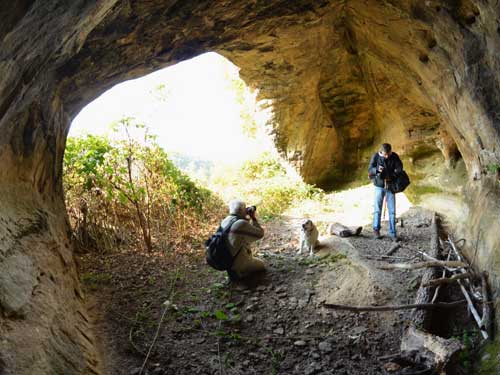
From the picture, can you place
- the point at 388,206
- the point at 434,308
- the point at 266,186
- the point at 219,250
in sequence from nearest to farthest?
the point at 434,308, the point at 219,250, the point at 388,206, the point at 266,186

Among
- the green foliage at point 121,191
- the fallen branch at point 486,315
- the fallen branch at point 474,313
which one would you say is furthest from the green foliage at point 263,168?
the fallen branch at point 486,315

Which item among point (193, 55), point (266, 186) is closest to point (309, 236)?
point (193, 55)

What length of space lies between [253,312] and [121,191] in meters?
3.23

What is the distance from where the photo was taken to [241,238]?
5238mm

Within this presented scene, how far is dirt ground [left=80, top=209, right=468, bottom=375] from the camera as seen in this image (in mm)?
3812

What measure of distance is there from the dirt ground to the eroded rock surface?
0.73 m

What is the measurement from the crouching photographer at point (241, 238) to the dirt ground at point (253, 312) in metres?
0.22

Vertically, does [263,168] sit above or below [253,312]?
above

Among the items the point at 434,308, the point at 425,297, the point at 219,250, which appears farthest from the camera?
the point at 219,250

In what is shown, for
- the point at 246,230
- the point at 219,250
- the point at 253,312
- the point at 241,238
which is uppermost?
the point at 246,230

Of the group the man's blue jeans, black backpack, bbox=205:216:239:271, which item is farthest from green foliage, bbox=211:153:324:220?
black backpack, bbox=205:216:239:271

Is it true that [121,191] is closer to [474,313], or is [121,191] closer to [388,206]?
[388,206]

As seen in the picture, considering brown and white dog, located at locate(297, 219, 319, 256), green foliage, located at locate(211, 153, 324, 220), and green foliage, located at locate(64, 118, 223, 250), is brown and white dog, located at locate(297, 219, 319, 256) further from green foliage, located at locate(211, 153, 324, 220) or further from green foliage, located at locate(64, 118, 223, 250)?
green foliage, located at locate(211, 153, 324, 220)

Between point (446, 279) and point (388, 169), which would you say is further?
point (388, 169)
